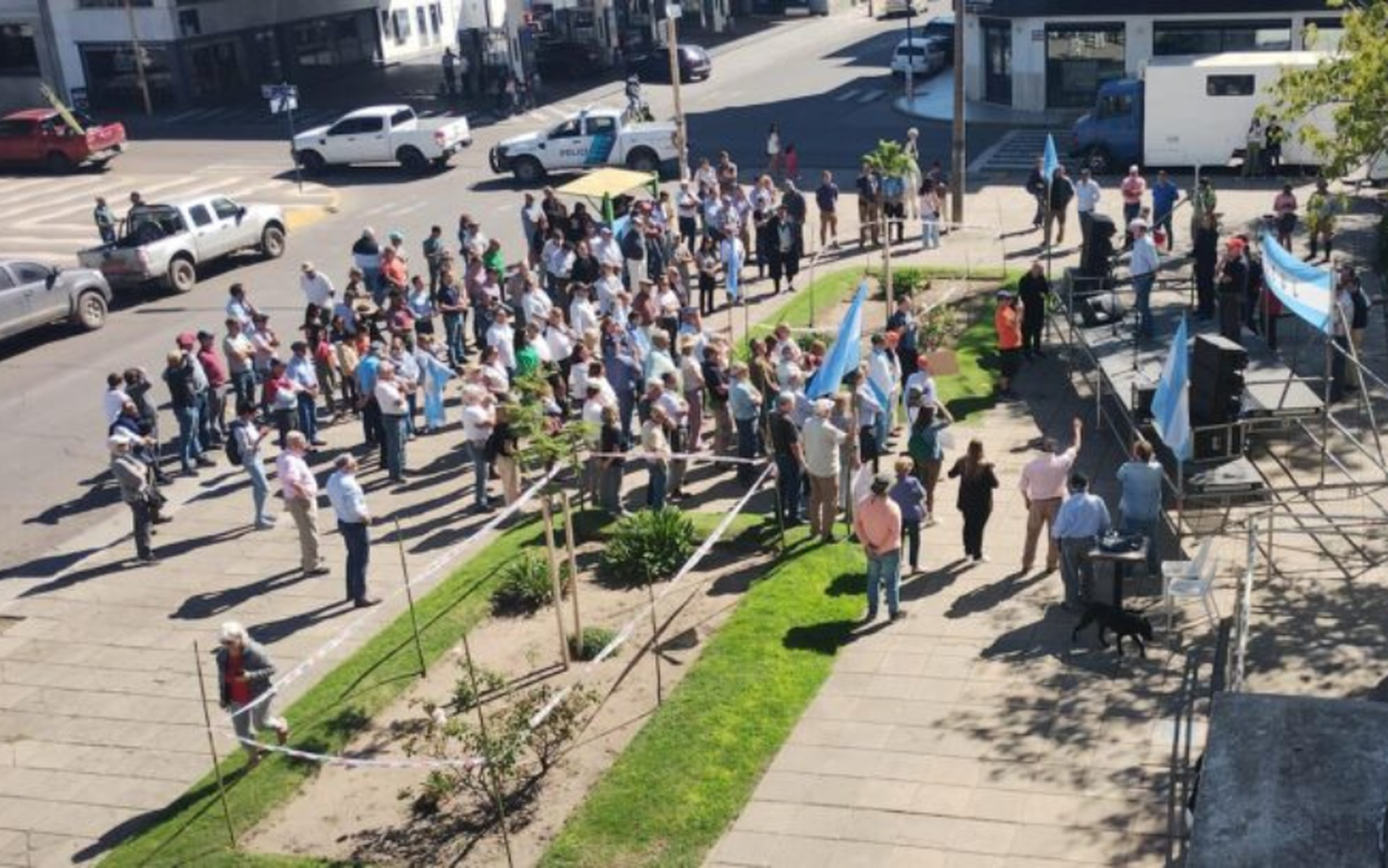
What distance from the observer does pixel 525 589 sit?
55.3ft

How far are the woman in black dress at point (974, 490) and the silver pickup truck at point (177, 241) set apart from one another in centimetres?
1945

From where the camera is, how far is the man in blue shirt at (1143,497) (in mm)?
15492

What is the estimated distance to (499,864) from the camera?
1241 centimetres

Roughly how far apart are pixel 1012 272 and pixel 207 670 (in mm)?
16636

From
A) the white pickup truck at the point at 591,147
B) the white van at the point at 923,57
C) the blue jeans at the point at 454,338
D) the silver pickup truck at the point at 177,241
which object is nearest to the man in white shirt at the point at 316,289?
the blue jeans at the point at 454,338

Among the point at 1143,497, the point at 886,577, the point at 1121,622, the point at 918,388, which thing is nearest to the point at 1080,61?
the point at 918,388

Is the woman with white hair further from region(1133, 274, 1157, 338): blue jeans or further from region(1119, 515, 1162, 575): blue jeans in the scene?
region(1133, 274, 1157, 338): blue jeans

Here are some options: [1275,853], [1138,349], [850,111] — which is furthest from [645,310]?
[850,111]

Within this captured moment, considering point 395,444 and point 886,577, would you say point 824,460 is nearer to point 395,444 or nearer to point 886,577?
point 886,577

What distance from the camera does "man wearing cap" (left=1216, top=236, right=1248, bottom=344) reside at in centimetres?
2052

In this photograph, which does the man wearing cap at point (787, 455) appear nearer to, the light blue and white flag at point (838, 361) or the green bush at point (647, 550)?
the light blue and white flag at point (838, 361)

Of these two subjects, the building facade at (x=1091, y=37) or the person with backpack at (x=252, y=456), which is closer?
the person with backpack at (x=252, y=456)

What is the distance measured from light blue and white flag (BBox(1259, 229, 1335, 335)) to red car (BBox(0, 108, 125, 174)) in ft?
118

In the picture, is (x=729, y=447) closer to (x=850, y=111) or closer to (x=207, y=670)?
(x=207, y=670)
